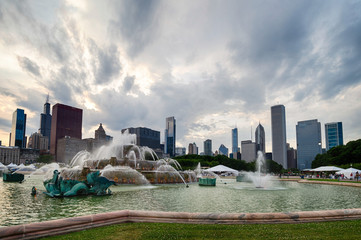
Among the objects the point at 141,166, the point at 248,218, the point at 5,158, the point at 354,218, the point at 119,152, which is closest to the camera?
the point at 248,218

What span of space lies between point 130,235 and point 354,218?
7581 mm

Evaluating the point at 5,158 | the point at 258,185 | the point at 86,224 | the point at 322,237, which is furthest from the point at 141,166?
the point at 5,158

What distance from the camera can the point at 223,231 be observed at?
23.4ft

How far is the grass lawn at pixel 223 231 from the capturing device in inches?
261

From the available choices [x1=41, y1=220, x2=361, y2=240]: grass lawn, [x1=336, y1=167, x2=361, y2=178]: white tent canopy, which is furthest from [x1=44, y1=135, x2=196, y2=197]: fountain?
[x1=336, y1=167, x2=361, y2=178]: white tent canopy

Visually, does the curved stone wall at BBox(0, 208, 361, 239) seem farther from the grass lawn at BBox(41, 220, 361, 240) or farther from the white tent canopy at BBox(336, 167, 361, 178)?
the white tent canopy at BBox(336, 167, 361, 178)

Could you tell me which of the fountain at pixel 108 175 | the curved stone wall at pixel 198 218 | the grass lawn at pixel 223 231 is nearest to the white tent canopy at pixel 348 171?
the fountain at pixel 108 175

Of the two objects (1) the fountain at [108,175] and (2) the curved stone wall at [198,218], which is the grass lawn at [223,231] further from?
(1) the fountain at [108,175]

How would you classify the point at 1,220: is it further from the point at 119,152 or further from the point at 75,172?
A: the point at 119,152

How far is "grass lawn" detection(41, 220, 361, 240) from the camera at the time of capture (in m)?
6.62

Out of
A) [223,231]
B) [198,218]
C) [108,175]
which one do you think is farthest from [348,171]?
[223,231]

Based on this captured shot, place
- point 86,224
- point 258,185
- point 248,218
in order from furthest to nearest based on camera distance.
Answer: point 258,185
point 248,218
point 86,224

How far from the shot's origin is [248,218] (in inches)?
322

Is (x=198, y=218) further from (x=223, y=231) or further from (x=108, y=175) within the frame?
(x=108, y=175)
